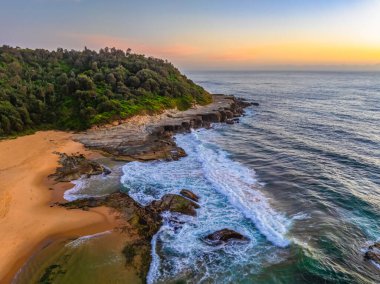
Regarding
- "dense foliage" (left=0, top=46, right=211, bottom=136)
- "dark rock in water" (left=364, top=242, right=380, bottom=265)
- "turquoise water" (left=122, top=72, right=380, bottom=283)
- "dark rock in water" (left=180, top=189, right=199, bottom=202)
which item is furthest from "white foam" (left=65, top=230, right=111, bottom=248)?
"dense foliage" (left=0, top=46, right=211, bottom=136)

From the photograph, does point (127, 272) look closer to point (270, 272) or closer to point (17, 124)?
point (270, 272)

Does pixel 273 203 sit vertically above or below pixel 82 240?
below

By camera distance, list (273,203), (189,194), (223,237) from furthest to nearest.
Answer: (189,194) < (273,203) < (223,237)

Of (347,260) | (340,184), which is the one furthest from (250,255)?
(340,184)

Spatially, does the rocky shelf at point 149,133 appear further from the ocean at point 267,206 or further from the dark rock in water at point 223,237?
the dark rock in water at point 223,237

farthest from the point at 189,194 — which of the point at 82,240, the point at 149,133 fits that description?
the point at 149,133

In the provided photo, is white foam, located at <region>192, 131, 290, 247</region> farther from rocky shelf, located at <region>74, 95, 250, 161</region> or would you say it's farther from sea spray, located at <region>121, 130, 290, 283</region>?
rocky shelf, located at <region>74, 95, 250, 161</region>

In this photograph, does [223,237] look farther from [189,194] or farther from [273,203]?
[273,203]
